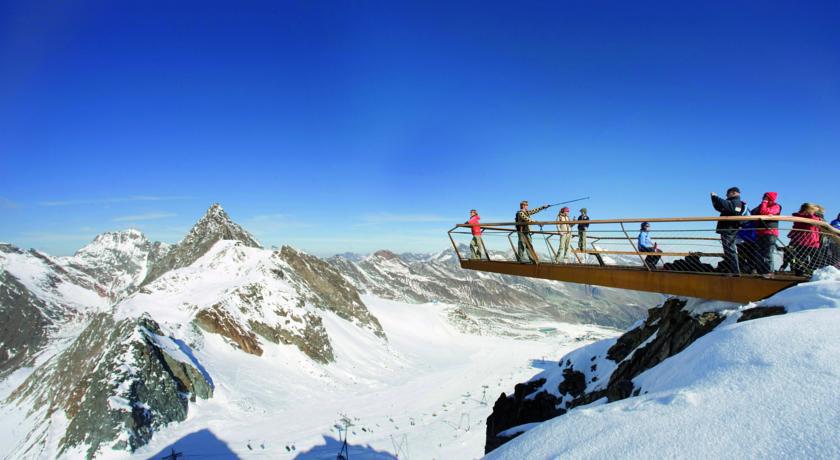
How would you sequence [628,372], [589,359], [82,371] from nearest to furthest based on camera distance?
1. [628,372]
2. [589,359]
3. [82,371]

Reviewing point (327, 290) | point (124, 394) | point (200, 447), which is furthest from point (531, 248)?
point (327, 290)

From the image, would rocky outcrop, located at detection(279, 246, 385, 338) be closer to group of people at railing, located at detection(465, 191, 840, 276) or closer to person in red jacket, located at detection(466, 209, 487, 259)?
person in red jacket, located at detection(466, 209, 487, 259)

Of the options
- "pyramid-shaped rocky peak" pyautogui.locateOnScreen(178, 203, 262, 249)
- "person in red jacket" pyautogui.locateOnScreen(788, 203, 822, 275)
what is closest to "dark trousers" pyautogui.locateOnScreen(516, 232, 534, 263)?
"person in red jacket" pyautogui.locateOnScreen(788, 203, 822, 275)

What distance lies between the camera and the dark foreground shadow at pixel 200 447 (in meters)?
19.3

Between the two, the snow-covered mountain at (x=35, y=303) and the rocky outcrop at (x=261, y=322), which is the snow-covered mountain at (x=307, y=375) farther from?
the snow-covered mountain at (x=35, y=303)

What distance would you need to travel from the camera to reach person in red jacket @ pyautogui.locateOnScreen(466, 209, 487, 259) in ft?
49.1

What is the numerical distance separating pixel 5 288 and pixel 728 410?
13936cm

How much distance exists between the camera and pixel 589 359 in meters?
12.9

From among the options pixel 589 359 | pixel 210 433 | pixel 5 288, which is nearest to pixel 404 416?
pixel 210 433

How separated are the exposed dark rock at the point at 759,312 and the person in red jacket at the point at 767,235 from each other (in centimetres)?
190

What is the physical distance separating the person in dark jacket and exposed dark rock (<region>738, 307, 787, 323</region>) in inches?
69.2

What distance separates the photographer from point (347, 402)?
30922 millimetres

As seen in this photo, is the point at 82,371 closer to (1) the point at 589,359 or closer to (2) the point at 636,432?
(1) the point at 589,359

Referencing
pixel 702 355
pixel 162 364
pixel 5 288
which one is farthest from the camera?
pixel 5 288
